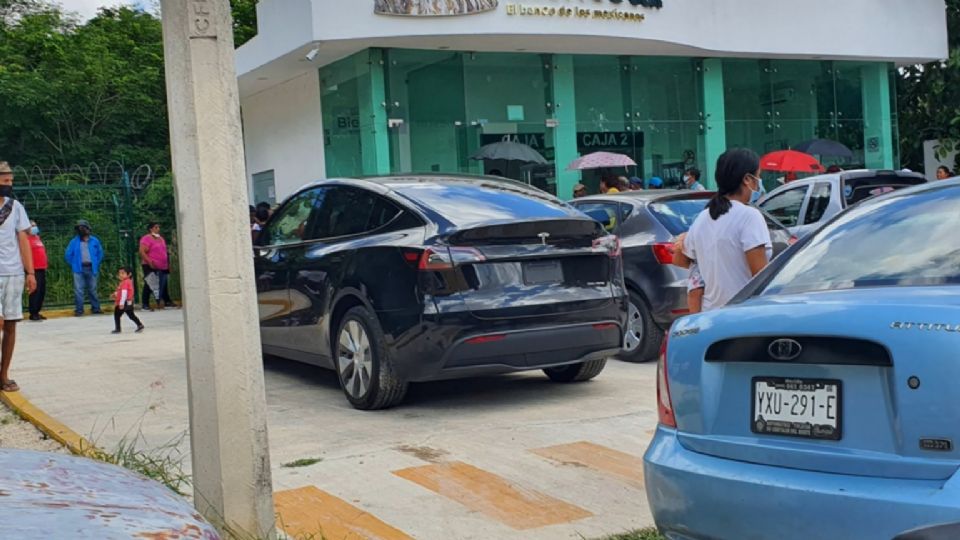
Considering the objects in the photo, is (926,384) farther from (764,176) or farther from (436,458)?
(764,176)

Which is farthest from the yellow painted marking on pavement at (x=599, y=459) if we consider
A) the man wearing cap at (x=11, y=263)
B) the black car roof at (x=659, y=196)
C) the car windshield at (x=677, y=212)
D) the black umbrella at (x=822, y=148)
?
the black umbrella at (x=822, y=148)

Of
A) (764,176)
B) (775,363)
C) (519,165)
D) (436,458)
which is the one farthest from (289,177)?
(775,363)

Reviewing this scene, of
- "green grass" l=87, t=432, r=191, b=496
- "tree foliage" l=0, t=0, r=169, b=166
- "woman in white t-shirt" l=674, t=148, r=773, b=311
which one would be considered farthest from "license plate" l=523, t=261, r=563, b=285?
"tree foliage" l=0, t=0, r=169, b=166

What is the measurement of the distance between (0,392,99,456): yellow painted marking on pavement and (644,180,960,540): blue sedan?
365cm

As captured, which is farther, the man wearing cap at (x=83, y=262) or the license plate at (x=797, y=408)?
the man wearing cap at (x=83, y=262)

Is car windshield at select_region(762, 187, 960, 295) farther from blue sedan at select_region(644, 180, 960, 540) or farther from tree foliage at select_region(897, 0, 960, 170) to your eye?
tree foliage at select_region(897, 0, 960, 170)

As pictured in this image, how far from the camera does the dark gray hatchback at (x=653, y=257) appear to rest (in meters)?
8.79

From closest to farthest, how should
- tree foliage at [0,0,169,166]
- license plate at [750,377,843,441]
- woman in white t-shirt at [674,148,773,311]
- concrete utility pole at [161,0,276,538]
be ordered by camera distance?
license plate at [750,377,843,441] → concrete utility pole at [161,0,276,538] → woman in white t-shirt at [674,148,773,311] → tree foliage at [0,0,169,166]

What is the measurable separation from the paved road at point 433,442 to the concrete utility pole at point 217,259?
0.65 m

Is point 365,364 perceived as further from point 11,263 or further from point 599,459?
point 11,263

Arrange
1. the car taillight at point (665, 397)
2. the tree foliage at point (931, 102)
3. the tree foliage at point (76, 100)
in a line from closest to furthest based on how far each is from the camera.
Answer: the car taillight at point (665, 397)
the tree foliage at point (931, 102)
the tree foliage at point (76, 100)

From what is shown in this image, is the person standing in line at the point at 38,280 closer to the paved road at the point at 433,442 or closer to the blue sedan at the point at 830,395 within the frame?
the paved road at the point at 433,442

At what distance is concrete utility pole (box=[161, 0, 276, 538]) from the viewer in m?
3.93

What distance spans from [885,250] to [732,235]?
163 centimetres
